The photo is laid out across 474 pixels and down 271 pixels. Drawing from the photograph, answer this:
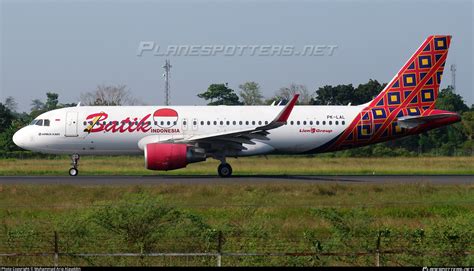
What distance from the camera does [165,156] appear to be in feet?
119

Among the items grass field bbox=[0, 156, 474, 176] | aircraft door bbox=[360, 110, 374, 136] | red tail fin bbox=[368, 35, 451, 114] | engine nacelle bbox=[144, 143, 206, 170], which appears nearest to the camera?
engine nacelle bbox=[144, 143, 206, 170]

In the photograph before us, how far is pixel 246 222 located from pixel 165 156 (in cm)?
1468

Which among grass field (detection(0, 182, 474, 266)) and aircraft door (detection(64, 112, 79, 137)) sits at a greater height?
aircraft door (detection(64, 112, 79, 137))

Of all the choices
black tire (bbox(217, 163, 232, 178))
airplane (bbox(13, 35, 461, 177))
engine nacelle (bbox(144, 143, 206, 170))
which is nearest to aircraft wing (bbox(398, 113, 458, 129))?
airplane (bbox(13, 35, 461, 177))

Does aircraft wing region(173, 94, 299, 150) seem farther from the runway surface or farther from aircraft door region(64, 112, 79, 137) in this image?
aircraft door region(64, 112, 79, 137)

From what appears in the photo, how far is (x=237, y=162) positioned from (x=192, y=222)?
29.8 metres

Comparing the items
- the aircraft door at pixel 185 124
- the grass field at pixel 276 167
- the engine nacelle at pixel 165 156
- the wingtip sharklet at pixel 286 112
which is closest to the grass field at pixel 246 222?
the engine nacelle at pixel 165 156

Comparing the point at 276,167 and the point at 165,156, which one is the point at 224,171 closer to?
the point at 165,156

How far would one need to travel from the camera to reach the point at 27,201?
27156mm

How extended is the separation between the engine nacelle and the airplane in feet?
3.18

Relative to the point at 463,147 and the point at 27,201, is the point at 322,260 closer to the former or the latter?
the point at 27,201

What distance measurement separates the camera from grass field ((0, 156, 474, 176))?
4319cm

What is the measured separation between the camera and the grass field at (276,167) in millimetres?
43188

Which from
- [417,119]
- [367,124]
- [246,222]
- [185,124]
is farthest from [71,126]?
[246,222]
